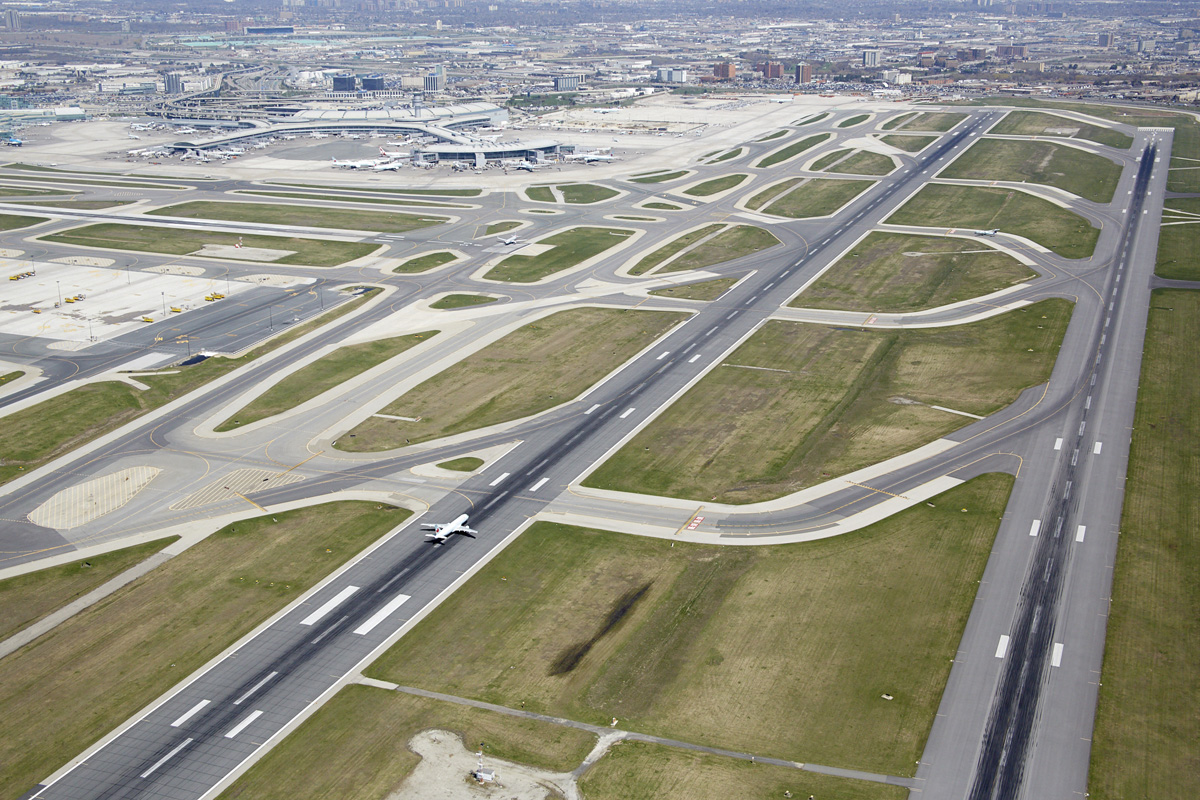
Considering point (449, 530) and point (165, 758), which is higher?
point (449, 530)

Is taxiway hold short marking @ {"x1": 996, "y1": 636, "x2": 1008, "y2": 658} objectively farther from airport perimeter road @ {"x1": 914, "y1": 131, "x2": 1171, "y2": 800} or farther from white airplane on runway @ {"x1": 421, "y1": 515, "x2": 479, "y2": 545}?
white airplane on runway @ {"x1": 421, "y1": 515, "x2": 479, "y2": 545}

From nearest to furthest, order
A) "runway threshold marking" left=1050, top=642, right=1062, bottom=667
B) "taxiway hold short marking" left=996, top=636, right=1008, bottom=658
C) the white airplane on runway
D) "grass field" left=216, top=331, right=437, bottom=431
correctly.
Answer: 1. "runway threshold marking" left=1050, top=642, right=1062, bottom=667
2. "taxiway hold short marking" left=996, top=636, right=1008, bottom=658
3. the white airplane on runway
4. "grass field" left=216, top=331, right=437, bottom=431

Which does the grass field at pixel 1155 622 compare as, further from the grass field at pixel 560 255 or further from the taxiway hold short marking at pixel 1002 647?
the grass field at pixel 560 255

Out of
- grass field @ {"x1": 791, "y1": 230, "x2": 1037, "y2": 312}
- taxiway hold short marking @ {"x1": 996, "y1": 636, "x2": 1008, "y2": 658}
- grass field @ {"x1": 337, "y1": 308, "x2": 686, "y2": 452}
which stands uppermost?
grass field @ {"x1": 791, "y1": 230, "x2": 1037, "y2": 312}

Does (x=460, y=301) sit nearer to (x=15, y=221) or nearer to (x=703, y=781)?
(x=703, y=781)

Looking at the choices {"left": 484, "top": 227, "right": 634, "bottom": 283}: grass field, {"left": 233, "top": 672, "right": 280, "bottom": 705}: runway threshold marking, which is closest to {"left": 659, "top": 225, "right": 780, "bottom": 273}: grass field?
{"left": 484, "top": 227, "right": 634, "bottom": 283}: grass field

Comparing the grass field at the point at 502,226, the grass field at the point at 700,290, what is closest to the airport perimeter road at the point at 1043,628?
the grass field at the point at 700,290

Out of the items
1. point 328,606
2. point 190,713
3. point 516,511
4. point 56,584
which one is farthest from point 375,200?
point 190,713
